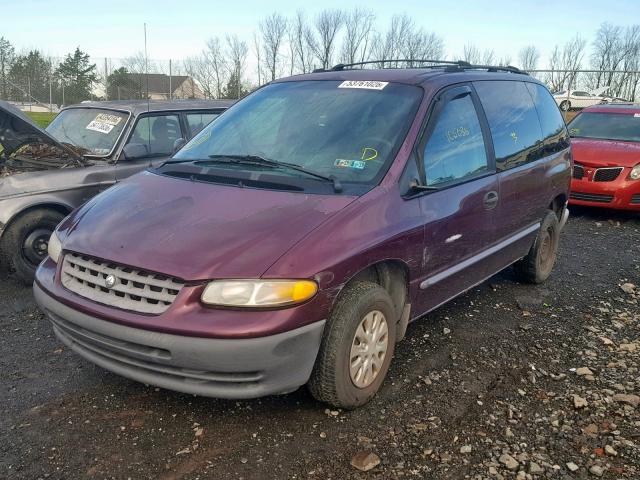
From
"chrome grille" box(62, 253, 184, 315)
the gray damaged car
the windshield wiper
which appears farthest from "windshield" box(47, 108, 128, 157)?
"chrome grille" box(62, 253, 184, 315)

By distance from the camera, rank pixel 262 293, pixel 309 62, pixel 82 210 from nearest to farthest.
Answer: pixel 262 293 < pixel 82 210 < pixel 309 62

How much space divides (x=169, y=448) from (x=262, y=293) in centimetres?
91

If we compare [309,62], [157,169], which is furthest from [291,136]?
[309,62]

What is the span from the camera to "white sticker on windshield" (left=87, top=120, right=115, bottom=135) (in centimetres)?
588

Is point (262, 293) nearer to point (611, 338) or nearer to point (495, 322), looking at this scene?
point (495, 322)

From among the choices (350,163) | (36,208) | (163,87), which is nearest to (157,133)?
(36,208)

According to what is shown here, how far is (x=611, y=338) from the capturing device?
427 centimetres

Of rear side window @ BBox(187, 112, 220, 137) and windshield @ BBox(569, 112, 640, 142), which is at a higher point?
windshield @ BBox(569, 112, 640, 142)

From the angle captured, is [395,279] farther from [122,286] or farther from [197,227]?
[122,286]

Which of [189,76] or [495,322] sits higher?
[189,76]

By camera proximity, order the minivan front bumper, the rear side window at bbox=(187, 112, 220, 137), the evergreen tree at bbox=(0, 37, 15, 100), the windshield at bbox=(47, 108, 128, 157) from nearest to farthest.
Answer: the minivan front bumper
the windshield at bbox=(47, 108, 128, 157)
the rear side window at bbox=(187, 112, 220, 137)
the evergreen tree at bbox=(0, 37, 15, 100)

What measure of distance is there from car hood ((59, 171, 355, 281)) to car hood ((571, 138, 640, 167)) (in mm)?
6699

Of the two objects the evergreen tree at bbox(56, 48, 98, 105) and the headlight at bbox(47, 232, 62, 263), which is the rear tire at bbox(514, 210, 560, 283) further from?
the evergreen tree at bbox(56, 48, 98, 105)

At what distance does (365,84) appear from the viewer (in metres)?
3.86
